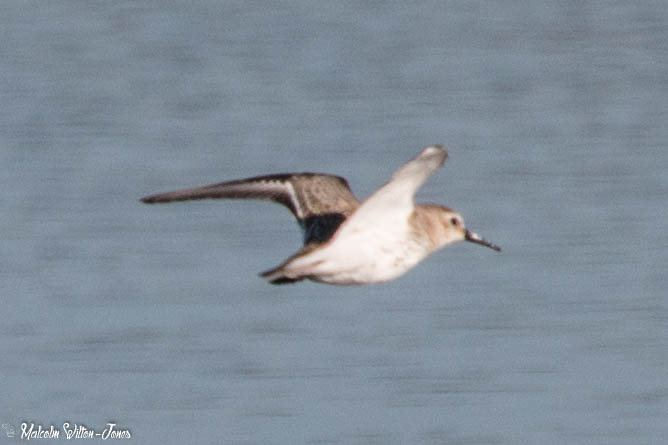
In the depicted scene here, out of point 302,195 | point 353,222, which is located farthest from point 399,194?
point 302,195

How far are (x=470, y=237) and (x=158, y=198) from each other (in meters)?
1.59

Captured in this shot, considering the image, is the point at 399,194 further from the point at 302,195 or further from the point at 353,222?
the point at 302,195

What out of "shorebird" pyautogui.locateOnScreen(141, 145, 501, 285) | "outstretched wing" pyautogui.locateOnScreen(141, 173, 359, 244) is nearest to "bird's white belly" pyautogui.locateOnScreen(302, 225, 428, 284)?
"shorebird" pyautogui.locateOnScreen(141, 145, 501, 285)

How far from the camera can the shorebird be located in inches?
283

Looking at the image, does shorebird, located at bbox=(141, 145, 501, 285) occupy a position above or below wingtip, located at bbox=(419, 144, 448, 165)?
below

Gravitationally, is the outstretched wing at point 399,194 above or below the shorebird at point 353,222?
above

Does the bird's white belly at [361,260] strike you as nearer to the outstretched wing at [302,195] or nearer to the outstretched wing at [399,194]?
the outstretched wing at [399,194]

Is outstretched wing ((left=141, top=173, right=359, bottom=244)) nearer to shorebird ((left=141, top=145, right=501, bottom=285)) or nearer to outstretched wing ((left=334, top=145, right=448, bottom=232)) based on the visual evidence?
shorebird ((left=141, top=145, right=501, bottom=285))

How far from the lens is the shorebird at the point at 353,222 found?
718cm

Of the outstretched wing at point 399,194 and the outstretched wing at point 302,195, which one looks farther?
the outstretched wing at point 302,195

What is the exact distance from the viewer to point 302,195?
8.32 m

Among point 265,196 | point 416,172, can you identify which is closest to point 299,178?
point 265,196

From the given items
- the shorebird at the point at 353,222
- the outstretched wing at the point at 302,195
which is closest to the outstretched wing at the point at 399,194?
the shorebird at the point at 353,222

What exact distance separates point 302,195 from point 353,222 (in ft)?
3.39
